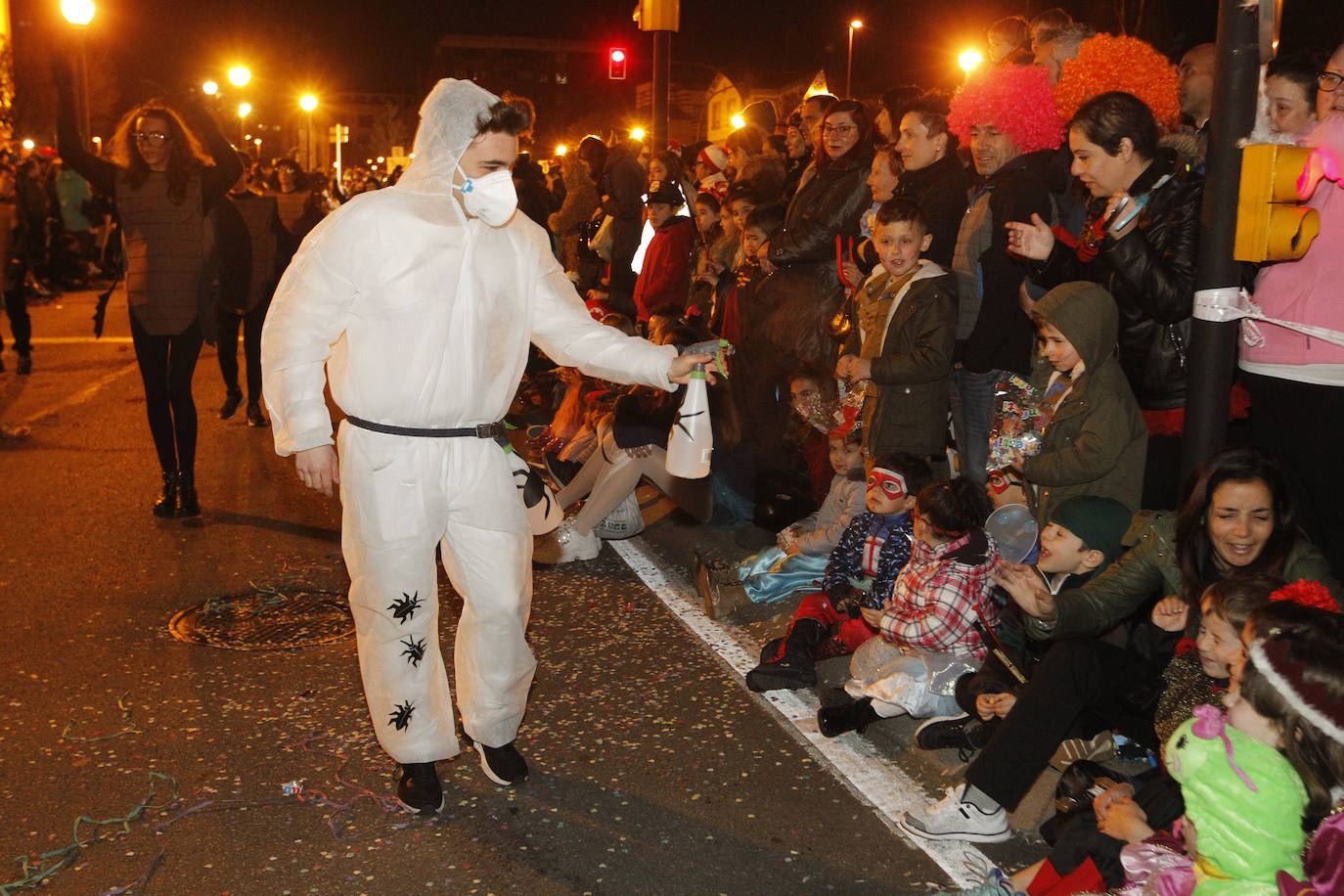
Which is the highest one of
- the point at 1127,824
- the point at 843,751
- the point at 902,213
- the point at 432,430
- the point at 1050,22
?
the point at 1050,22

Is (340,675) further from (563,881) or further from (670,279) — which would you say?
(670,279)

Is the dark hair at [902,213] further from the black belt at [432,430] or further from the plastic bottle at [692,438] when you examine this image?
the black belt at [432,430]

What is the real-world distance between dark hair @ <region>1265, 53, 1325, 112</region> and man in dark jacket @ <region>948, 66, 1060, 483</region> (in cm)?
112

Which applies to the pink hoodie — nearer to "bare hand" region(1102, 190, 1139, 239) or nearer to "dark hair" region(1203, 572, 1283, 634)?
"bare hand" region(1102, 190, 1139, 239)

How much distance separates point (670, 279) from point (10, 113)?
27.0 m

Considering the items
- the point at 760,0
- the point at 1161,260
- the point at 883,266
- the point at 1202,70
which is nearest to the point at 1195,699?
the point at 1161,260

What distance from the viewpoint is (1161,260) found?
191 inches

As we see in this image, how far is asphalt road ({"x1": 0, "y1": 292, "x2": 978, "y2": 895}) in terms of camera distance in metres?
3.83

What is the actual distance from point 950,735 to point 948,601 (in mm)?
494

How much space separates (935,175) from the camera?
6805 millimetres

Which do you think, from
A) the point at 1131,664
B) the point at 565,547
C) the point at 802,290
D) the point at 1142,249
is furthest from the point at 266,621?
the point at 1142,249

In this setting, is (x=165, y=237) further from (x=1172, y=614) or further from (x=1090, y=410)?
(x=1172, y=614)

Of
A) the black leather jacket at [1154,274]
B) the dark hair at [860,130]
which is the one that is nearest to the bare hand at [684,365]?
the black leather jacket at [1154,274]

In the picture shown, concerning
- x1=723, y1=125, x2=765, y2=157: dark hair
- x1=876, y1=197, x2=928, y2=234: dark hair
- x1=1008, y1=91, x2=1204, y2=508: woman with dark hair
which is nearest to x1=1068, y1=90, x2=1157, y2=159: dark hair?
x1=1008, y1=91, x2=1204, y2=508: woman with dark hair
